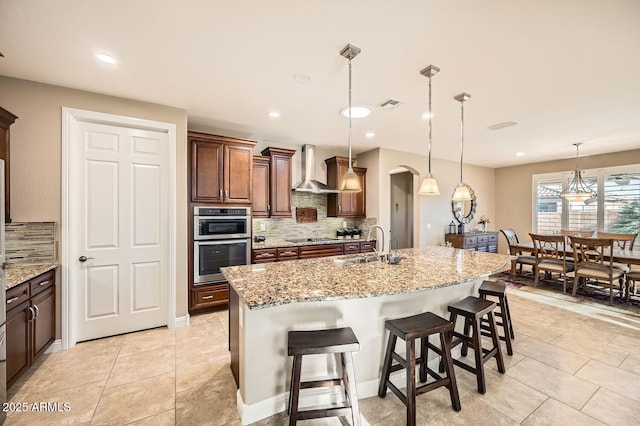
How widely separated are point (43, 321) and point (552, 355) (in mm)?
4810

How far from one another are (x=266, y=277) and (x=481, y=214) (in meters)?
6.86

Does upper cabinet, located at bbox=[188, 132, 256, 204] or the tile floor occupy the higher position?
upper cabinet, located at bbox=[188, 132, 256, 204]

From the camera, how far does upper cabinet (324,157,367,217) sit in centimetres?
504

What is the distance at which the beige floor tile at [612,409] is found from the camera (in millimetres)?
1776

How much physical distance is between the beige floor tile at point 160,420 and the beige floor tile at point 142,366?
54cm

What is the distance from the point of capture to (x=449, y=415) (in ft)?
5.93

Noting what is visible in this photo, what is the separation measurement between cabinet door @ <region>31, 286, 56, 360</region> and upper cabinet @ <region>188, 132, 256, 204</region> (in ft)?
5.42

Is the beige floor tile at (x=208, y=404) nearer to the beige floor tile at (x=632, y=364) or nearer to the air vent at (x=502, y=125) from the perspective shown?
the beige floor tile at (x=632, y=364)

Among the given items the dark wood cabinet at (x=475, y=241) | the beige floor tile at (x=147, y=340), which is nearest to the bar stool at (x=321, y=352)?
the beige floor tile at (x=147, y=340)

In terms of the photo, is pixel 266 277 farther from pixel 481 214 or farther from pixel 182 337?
pixel 481 214

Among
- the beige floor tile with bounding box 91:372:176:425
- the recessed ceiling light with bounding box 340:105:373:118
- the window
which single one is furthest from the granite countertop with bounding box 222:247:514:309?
the window

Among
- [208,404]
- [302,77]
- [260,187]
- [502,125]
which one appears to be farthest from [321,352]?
[502,125]

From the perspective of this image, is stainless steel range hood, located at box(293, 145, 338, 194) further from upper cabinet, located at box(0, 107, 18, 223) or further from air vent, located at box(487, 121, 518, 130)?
upper cabinet, located at box(0, 107, 18, 223)

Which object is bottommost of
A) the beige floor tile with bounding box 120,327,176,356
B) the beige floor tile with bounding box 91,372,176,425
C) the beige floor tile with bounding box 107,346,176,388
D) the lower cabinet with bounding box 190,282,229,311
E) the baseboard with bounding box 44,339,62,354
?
the beige floor tile with bounding box 91,372,176,425
